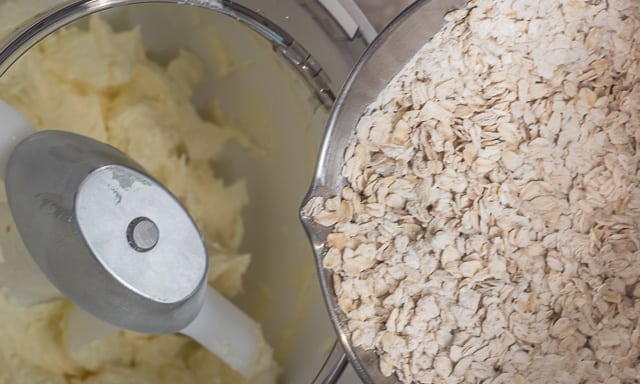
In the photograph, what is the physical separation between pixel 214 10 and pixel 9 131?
23 cm

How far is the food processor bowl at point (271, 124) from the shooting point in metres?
0.73

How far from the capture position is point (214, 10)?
687 millimetres

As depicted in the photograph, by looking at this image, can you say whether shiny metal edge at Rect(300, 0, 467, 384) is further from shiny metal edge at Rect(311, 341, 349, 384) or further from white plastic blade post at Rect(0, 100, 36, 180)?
white plastic blade post at Rect(0, 100, 36, 180)

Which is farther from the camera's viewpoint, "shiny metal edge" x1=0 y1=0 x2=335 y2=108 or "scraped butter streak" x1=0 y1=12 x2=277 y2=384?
"scraped butter streak" x1=0 y1=12 x2=277 y2=384

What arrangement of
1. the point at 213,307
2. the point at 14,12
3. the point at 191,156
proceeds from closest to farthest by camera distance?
1. the point at 14,12
2. the point at 213,307
3. the point at 191,156

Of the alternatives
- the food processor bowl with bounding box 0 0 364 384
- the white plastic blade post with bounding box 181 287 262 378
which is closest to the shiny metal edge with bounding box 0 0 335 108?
the food processor bowl with bounding box 0 0 364 384

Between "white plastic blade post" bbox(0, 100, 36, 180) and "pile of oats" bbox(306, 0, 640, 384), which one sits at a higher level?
"white plastic blade post" bbox(0, 100, 36, 180)

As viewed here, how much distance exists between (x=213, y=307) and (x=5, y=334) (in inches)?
8.3

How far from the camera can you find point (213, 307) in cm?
76

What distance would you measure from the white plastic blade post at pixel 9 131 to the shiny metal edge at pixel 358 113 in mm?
285

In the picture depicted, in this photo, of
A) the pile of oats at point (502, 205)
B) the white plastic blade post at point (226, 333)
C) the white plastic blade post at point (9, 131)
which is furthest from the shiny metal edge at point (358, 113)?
the white plastic blade post at point (9, 131)

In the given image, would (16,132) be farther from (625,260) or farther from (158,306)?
(625,260)

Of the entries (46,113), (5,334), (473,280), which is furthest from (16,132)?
(473,280)

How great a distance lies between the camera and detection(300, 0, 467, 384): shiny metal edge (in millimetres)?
648
